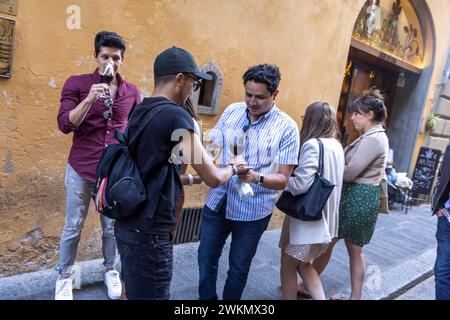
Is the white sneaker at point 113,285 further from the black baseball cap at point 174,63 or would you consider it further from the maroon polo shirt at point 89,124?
the black baseball cap at point 174,63

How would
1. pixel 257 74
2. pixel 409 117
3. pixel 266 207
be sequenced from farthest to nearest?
pixel 409 117, pixel 266 207, pixel 257 74

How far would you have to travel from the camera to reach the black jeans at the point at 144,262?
1.88 meters

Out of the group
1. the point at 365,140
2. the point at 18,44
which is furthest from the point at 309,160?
the point at 18,44

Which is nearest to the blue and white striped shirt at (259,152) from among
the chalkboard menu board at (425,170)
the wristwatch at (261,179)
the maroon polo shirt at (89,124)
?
the wristwatch at (261,179)

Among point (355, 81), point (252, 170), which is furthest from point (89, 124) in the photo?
point (355, 81)

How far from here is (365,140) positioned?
317cm

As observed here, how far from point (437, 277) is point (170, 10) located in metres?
3.23

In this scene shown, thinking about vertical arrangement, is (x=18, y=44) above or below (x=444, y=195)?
above

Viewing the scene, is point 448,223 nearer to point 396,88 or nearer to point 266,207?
point 266,207

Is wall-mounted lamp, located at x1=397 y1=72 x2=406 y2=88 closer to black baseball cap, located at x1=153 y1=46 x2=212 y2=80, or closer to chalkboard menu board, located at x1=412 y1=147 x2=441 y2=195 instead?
chalkboard menu board, located at x1=412 y1=147 x2=441 y2=195

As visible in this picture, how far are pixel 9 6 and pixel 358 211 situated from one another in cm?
307

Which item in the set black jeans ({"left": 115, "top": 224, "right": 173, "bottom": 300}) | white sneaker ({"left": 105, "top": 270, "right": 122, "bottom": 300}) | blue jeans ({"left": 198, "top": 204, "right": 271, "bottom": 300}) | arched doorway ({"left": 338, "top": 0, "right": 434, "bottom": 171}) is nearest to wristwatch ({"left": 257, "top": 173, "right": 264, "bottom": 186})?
blue jeans ({"left": 198, "top": 204, "right": 271, "bottom": 300})

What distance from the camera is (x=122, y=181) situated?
5.91 ft

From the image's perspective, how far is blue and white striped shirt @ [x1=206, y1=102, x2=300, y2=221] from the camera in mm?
2541
